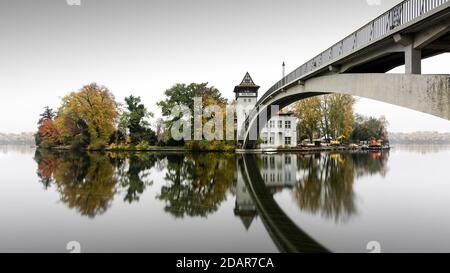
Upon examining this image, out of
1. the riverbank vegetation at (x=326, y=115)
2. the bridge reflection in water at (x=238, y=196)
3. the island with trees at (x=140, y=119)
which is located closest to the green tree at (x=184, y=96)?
the island with trees at (x=140, y=119)

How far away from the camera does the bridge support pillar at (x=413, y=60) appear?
7.27 meters

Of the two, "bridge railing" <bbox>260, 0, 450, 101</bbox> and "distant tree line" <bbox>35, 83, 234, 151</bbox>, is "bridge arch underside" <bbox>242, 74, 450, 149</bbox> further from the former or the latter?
"distant tree line" <bbox>35, 83, 234, 151</bbox>

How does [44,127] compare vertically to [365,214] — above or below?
above

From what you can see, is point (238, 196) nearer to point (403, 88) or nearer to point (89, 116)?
point (403, 88)

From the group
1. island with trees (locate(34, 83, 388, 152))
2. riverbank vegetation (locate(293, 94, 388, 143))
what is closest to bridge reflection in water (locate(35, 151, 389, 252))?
island with trees (locate(34, 83, 388, 152))

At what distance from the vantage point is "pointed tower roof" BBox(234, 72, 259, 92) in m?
46.1

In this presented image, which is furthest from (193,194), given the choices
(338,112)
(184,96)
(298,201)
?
(338,112)

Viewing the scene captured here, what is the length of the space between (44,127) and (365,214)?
201 ft

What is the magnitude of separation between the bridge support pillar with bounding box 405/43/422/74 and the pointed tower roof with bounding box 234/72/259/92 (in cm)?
3889

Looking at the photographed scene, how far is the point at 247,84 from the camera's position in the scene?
1841 inches

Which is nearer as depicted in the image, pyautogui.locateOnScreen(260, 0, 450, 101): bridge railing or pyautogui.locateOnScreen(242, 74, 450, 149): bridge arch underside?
pyautogui.locateOnScreen(242, 74, 450, 149): bridge arch underside
